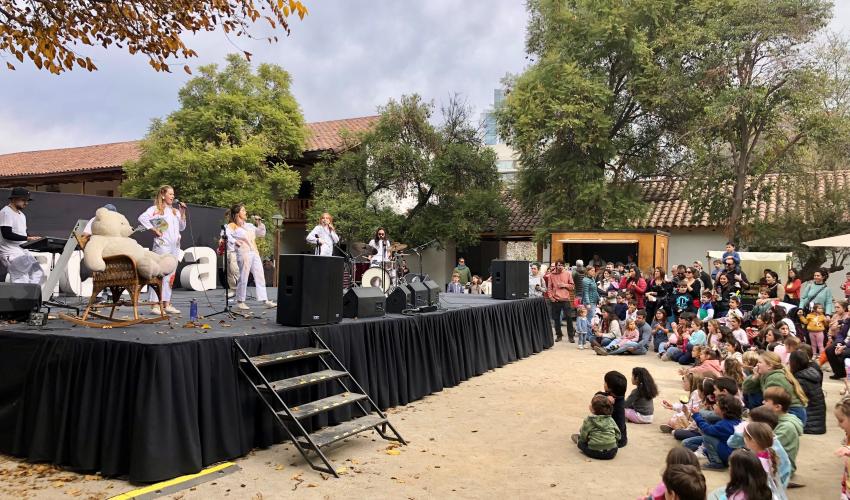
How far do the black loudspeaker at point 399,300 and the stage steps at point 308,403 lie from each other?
1941 mm

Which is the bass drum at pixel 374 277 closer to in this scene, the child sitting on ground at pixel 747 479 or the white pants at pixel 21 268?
the white pants at pixel 21 268

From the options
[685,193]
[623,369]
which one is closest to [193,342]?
[623,369]

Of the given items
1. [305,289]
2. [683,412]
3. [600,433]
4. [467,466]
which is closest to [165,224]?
[305,289]

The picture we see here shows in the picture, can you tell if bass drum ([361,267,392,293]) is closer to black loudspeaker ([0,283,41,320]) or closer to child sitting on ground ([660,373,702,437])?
black loudspeaker ([0,283,41,320])

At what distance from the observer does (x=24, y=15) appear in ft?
20.0

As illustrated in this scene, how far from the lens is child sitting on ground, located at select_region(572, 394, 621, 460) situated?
17.6ft

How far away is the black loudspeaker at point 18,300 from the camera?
5.77 meters

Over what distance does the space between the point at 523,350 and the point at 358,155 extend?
13058mm

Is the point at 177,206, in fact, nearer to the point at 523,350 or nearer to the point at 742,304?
the point at 523,350

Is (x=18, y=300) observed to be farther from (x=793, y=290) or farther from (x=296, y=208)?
(x=296, y=208)

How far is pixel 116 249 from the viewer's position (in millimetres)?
5801

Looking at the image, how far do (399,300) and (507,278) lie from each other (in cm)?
382

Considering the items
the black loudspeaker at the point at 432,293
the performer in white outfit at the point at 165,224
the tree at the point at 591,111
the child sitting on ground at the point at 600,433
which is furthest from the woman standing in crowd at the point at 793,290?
the performer in white outfit at the point at 165,224

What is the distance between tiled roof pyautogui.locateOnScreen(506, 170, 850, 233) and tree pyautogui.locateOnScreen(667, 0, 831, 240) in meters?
0.86
